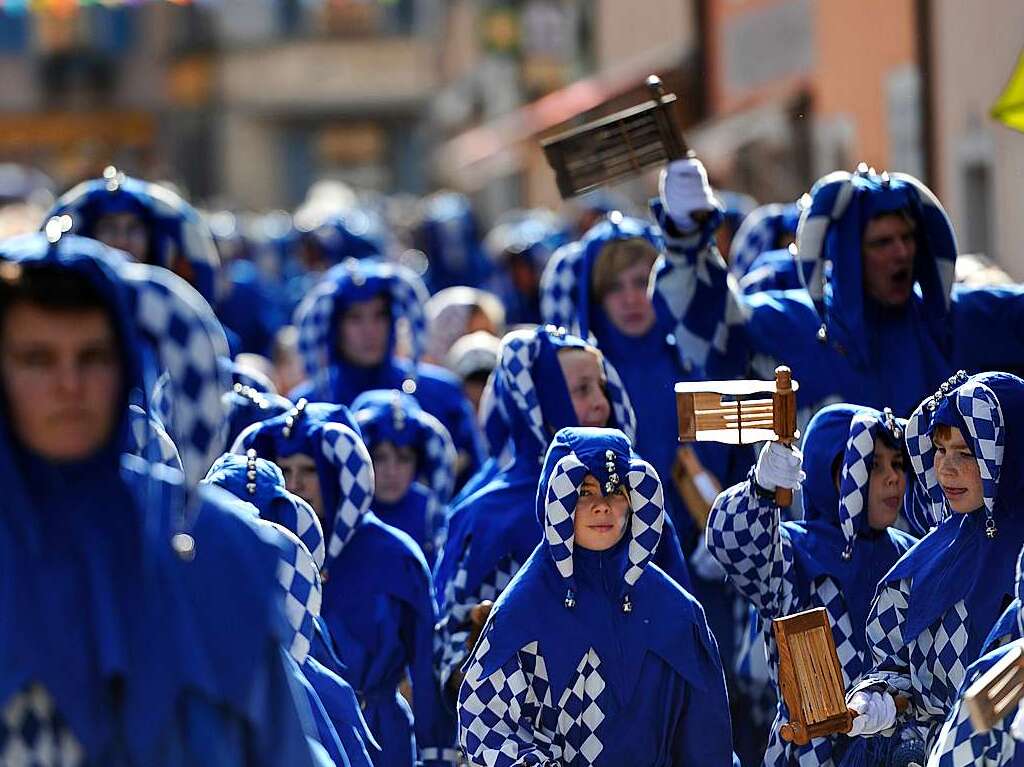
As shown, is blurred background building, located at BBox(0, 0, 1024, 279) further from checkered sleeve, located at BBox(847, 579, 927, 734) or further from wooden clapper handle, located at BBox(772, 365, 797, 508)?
checkered sleeve, located at BBox(847, 579, 927, 734)

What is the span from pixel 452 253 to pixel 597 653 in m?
14.8

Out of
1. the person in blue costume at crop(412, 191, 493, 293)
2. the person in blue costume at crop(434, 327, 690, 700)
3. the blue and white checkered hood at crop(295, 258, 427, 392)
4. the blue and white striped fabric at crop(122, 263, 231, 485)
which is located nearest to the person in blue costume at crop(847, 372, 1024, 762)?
the person in blue costume at crop(434, 327, 690, 700)

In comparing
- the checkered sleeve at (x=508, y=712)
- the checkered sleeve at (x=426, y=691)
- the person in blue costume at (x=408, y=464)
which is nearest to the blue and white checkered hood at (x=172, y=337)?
the checkered sleeve at (x=508, y=712)

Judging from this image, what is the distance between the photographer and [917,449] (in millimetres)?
7188

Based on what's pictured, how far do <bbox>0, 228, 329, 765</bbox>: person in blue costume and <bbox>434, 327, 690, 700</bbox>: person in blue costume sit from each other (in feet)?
11.0

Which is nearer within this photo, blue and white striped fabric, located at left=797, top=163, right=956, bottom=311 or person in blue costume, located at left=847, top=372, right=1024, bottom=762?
person in blue costume, located at left=847, top=372, right=1024, bottom=762

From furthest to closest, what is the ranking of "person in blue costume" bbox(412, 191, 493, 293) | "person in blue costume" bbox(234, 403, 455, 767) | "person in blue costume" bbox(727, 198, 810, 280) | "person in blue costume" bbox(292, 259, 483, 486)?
"person in blue costume" bbox(412, 191, 493, 293) < "person in blue costume" bbox(292, 259, 483, 486) < "person in blue costume" bbox(727, 198, 810, 280) < "person in blue costume" bbox(234, 403, 455, 767)

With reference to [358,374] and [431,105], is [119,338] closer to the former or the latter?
[358,374]

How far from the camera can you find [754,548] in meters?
7.61

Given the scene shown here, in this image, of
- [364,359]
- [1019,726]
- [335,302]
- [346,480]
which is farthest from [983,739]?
[335,302]

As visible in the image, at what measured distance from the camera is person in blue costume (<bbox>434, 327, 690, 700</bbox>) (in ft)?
27.4

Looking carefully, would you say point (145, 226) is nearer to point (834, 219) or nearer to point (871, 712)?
point (834, 219)

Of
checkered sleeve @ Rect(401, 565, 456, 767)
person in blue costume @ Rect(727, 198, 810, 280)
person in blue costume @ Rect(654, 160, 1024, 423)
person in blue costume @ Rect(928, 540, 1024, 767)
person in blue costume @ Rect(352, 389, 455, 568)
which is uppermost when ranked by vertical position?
person in blue costume @ Rect(727, 198, 810, 280)

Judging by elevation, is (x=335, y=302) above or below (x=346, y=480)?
above
